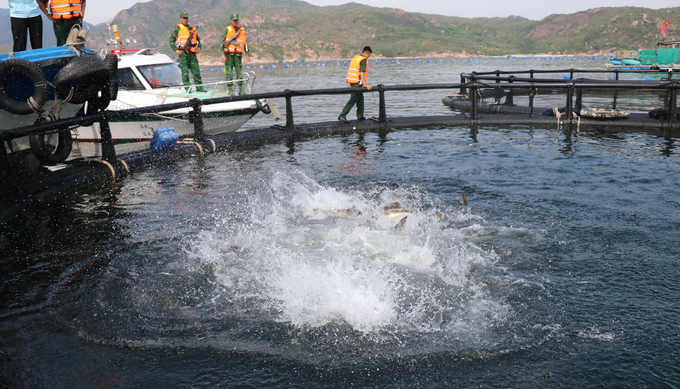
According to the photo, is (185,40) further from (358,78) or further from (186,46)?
(358,78)

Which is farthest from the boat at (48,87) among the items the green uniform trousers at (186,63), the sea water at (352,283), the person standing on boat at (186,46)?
the green uniform trousers at (186,63)

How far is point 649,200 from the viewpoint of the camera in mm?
6316

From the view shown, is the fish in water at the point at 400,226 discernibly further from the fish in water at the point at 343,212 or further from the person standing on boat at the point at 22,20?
the person standing on boat at the point at 22,20

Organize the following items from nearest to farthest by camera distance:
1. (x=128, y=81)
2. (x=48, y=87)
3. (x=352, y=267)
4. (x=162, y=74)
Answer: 1. (x=352, y=267)
2. (x=48, y=87)
3. (x=128, y=81)
4. (x=162, y=74)

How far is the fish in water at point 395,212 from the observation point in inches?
224

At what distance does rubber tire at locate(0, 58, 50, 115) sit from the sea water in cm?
143

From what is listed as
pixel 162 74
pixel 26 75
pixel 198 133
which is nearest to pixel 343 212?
pixel 26 75

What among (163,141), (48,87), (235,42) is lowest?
(163,141)

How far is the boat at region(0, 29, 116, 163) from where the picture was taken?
6883mm

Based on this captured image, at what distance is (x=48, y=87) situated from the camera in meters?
7.60

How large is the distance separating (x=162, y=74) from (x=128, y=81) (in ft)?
3.53

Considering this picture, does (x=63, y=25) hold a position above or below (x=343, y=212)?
above

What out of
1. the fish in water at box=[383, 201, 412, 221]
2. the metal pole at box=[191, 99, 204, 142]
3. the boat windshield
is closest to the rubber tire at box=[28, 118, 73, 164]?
the metal pole at box=[191, 99, 204, 142]

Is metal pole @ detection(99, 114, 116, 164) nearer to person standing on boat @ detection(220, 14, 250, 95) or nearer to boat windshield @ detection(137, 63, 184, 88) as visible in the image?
boat windshield @ detection(137, 63, 184, 88)
